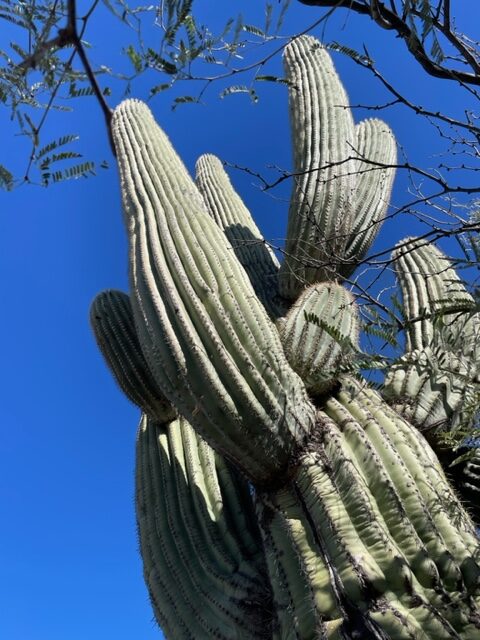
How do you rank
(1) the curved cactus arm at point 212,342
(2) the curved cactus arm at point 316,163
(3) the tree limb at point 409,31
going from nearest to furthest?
1. (3) the tree limb at point 409,31
2. (1) the curved cactus arm at point 212,342
3. (2) the curved cactus arm at point 316,163

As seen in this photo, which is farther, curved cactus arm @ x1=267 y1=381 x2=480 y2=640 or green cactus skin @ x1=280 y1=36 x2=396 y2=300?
green cactus skin @ x1=280 y1=36 x2=396 y2=300

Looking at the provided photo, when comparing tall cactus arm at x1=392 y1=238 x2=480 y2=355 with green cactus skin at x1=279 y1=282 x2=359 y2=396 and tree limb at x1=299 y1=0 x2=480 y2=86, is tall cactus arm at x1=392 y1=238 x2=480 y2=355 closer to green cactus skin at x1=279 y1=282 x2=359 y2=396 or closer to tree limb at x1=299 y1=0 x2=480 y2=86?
green cactus skin at x1=279 y1=282 x2=359 y2=396

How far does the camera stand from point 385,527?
1897 millimetres

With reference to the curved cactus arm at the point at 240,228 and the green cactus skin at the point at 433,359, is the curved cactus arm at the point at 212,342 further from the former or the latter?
the curved cactus arm at the point at 240,228

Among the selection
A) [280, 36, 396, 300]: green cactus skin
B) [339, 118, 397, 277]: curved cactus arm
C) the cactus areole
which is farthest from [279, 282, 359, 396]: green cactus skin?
[339, 118, 397, 277]: curved cactus arm

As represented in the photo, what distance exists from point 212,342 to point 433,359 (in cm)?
92

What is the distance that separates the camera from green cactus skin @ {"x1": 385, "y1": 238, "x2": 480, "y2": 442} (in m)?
1.74

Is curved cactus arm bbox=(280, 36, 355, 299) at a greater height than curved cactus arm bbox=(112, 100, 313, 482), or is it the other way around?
curved cactus arm bbox=(280, 36, 355, 299)

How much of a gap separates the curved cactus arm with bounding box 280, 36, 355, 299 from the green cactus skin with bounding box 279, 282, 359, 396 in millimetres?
295

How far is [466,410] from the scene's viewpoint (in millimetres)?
1902

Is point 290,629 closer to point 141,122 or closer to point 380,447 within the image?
point 380,447

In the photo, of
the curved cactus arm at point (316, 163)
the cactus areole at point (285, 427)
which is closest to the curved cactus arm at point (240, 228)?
the cactus areole at point (285, 427)

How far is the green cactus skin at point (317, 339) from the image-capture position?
8.30ft

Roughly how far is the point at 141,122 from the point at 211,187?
1254mm
